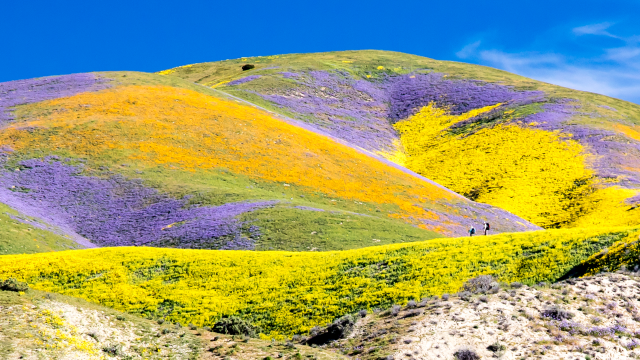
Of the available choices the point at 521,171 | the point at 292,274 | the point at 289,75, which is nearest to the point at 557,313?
the point at 292,274

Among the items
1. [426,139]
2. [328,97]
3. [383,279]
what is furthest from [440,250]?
[328,97]

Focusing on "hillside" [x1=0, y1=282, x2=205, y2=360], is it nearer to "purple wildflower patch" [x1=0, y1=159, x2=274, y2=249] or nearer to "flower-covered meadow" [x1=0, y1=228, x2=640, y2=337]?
"flower-covered meadow" [x1=0, y1=228, x2=640, y2=337]

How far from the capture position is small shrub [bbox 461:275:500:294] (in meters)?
21.4

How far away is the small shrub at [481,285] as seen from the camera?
2141 centimetres

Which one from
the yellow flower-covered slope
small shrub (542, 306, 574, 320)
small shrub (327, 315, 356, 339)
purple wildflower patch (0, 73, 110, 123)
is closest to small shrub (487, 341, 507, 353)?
small shrub (542, 306, 574, 320)

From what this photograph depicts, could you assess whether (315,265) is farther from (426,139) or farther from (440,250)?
(426,139)

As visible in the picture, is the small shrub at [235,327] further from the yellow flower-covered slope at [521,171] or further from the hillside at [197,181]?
the yellow flower-covered slope at [521,171]

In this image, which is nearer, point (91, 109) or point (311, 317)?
point (311, 317)

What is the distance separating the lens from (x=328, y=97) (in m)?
123

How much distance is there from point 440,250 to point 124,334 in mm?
17315

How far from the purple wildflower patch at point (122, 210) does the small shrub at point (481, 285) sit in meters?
24.4

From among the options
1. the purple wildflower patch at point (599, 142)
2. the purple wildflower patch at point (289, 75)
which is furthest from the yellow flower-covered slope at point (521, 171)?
the purple wildflower patch at point (289, 75)

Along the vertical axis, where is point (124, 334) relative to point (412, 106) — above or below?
below

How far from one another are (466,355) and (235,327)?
32.4ft
